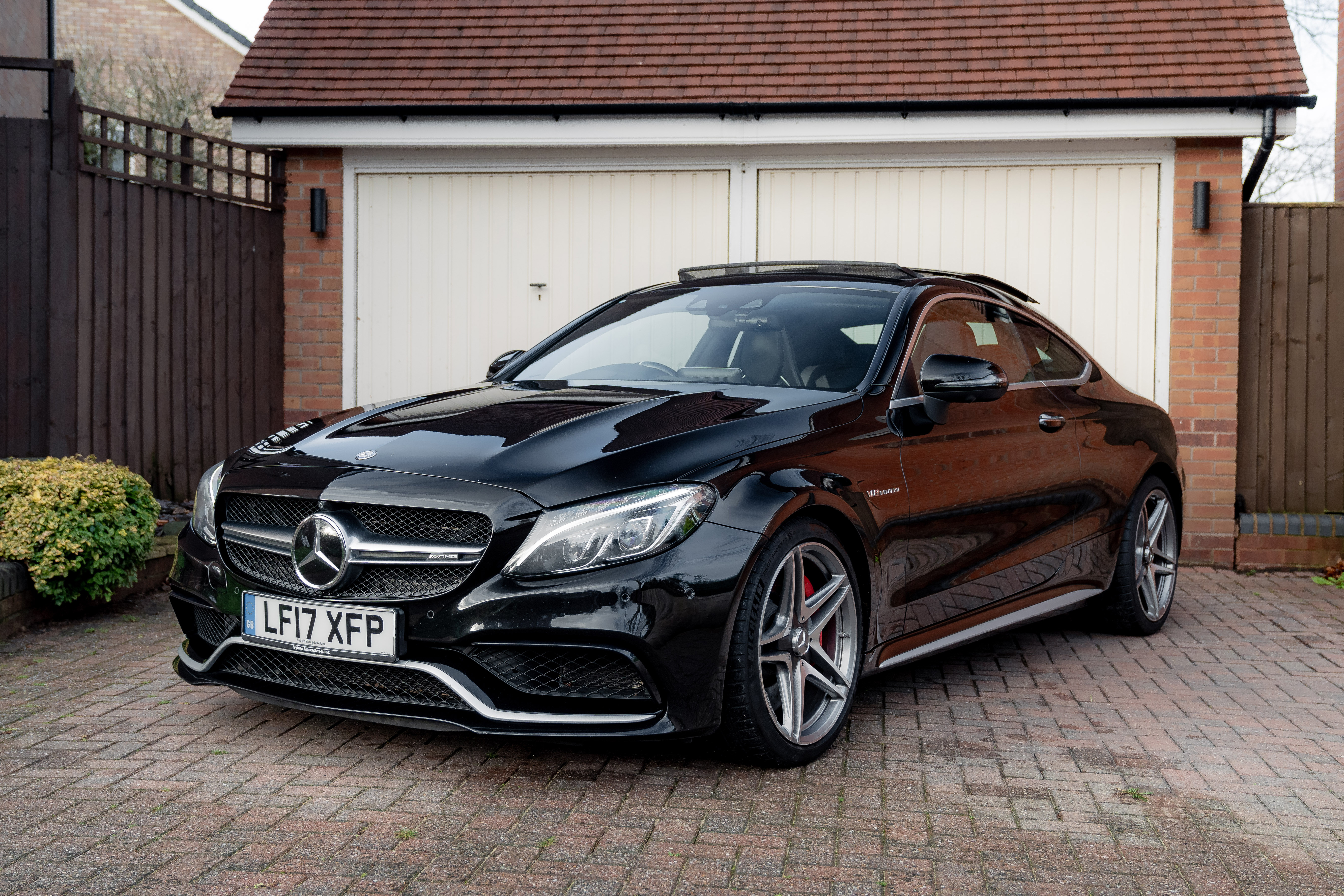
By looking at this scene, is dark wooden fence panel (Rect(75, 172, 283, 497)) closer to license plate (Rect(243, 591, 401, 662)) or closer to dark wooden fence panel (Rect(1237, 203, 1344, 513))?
license plate (Rect(243, 591, 401, 662))

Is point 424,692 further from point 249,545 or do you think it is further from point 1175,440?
point 1175,440

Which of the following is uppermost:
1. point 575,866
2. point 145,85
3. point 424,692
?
point 145,85

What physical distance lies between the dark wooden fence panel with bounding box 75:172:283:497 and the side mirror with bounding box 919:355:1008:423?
526cm

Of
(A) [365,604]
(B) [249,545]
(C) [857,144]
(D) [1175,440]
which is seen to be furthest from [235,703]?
(C) [857,144]

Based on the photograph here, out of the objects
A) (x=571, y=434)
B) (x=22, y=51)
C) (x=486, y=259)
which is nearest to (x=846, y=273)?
(x=571, y=434)

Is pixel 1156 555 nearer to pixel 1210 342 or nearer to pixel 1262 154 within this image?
pixel 1210 342

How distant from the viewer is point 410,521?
3.64 meters

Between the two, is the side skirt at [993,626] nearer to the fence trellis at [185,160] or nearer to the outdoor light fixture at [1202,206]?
the outdoor light fixture at [1202,206]

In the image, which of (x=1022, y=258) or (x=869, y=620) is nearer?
(x=869, y=620)

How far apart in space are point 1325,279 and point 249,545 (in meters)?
7.25

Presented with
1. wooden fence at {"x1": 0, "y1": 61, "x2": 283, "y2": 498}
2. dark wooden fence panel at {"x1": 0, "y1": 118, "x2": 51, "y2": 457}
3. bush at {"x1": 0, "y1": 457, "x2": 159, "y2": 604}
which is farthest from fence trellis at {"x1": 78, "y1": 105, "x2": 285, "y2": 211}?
bush at {"x1": 0, "y1": 457, "x2": 159, "y2": 604}

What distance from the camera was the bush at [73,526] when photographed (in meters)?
5.80

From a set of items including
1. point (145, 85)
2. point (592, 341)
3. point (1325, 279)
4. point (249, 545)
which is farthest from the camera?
point (145, 85)

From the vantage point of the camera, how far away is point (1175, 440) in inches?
255
